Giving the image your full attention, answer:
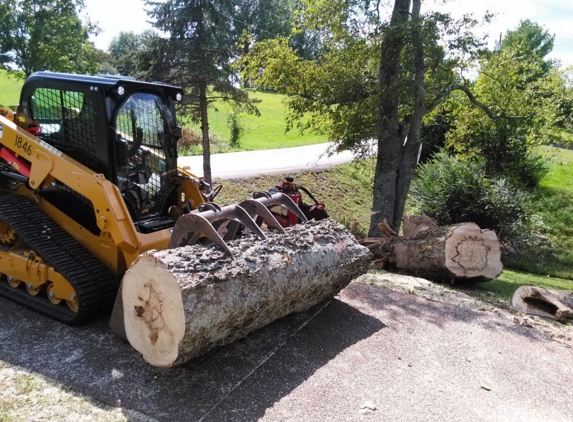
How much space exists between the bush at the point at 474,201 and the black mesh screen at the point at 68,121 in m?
9.85

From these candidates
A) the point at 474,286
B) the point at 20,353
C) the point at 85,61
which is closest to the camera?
the point at 20,353

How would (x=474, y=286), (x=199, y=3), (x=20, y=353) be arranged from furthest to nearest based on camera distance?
(x=199, y=3) → (x=474, y=286) → (x=20, y=353)

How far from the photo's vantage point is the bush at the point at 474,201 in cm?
1223

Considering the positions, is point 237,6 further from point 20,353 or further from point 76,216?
point 20,353

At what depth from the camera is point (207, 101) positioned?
11.9m

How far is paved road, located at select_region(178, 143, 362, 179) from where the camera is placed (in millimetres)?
15095

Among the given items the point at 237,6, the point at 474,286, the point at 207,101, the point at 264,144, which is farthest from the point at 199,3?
the point at 264,144

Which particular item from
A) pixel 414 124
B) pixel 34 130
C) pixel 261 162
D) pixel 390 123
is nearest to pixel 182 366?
pixel 34 130

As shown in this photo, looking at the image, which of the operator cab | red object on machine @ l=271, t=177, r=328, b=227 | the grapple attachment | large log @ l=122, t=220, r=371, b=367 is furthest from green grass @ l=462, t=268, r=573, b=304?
the operator cab

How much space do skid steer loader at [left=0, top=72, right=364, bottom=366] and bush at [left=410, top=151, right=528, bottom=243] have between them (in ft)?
26.5

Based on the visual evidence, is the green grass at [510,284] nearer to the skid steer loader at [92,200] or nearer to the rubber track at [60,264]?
the skid steer loader at [92,200]

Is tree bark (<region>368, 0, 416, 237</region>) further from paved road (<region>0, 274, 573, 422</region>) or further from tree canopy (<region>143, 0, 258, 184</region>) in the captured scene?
paved road (<region>0, 274, 573, 422</region>)

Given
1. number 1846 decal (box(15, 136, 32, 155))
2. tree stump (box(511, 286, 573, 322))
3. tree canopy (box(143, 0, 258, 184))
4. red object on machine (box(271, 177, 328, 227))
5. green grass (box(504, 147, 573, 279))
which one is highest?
tree canopy (box(143, 0, 258, 184))

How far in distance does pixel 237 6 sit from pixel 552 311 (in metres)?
9.50
